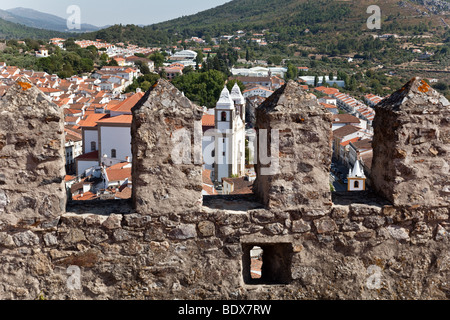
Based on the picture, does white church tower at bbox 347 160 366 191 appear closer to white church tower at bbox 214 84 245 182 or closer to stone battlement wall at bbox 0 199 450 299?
stone battlement wall at bbox 0 199 450 299

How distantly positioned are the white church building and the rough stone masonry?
129 ft

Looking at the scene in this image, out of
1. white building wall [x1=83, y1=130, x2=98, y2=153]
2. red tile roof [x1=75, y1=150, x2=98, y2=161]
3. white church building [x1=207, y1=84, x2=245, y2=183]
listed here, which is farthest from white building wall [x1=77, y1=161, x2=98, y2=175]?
white church building [x1=207, y1=84, x2=245, y2=183]

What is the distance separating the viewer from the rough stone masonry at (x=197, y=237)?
13.2 ft

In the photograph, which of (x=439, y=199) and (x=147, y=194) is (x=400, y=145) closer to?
(x=439, y=199)

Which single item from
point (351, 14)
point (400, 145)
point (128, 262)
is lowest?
point (128, 262)

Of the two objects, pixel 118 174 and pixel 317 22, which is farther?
pixel 317 22

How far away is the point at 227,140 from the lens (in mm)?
45594

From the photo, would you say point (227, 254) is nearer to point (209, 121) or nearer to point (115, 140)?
point (115, 140)

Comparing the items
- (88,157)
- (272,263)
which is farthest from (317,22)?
(272,263)

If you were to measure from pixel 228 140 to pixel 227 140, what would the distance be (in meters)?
0.11

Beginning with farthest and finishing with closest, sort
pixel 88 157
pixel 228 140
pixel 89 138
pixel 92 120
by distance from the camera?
1. pixel 89 138
2. pixel 92 120
3. pixel 228 140
4. pixel 88 157

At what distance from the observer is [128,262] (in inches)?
162

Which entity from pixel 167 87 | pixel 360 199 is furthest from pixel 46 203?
pixel 360 199
